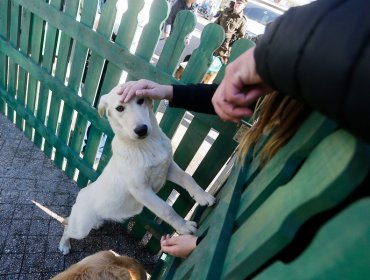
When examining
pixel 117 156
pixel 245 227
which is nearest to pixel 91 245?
pixel 117 156

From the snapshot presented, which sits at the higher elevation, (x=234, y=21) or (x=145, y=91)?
(x=234, y=21)

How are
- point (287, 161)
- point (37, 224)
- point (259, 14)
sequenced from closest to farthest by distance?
point (287, 161) < point (37, 224) < point (259, 14)

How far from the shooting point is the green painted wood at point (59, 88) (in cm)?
307

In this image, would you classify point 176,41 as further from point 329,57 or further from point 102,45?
point 329,57

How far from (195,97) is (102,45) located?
135 cm

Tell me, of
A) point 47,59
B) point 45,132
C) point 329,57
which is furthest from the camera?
point 45,132

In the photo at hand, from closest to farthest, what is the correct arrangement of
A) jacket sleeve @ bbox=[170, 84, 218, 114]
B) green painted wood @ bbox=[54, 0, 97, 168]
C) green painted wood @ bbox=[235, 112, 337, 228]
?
green painted wood @ bbox=[235, 112, 337, 228]
jacket sleeve @ bbox=[170, 84, 218, 114]
green painted wood @ bbox=[54, 0, 97, 168]

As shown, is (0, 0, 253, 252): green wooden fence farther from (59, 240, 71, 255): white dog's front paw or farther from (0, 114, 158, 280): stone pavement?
(59, 240, 71, 255): white dog's front paw

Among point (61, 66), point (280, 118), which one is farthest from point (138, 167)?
point (61, 66)

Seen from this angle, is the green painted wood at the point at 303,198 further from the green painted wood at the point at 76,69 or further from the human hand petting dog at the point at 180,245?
the green painted wood at the point at 76,69

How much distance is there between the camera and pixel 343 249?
1.67ft

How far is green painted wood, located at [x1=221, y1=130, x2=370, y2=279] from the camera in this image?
0.52 meters

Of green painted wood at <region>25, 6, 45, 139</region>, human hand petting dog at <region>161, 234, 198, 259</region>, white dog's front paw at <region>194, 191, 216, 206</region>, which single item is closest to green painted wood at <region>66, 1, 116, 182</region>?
green painted wood at <region>25, 6, 45, 139</region>

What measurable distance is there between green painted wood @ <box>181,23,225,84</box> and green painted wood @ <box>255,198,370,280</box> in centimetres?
173
